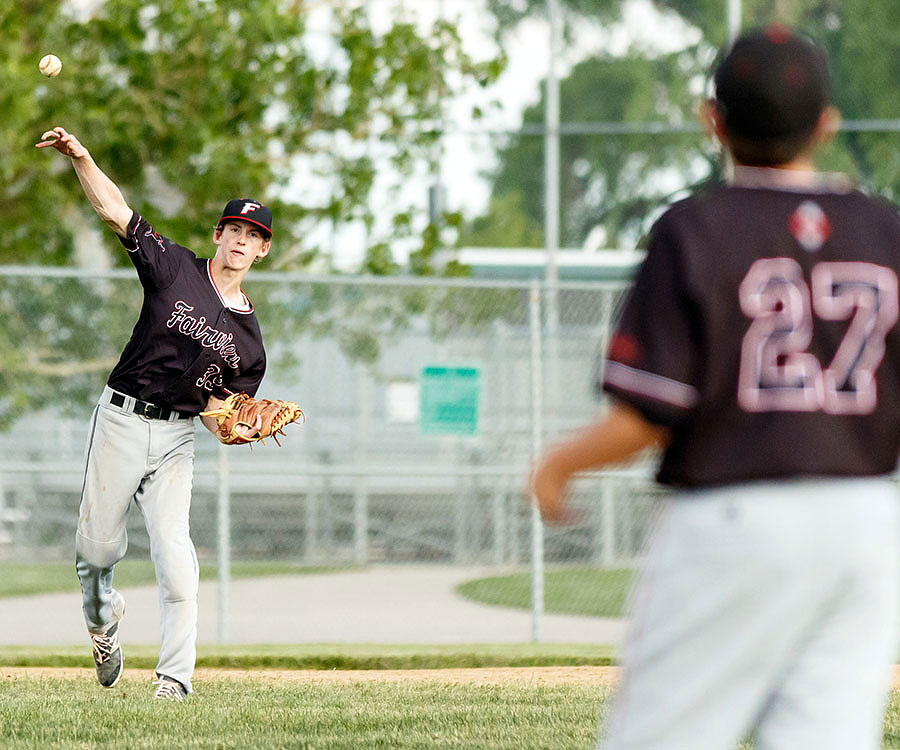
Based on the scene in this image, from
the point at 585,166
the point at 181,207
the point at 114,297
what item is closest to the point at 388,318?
the point at 114,297

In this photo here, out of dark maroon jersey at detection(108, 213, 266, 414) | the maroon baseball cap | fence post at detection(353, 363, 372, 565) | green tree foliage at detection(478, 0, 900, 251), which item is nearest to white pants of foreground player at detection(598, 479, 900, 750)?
the maroon baseball cap

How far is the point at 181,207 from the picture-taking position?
1217 centimetres

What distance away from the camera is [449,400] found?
907 centimetres

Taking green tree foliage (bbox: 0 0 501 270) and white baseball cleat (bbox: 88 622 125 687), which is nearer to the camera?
white baseball cleat (bbox: 88 622 125 687)

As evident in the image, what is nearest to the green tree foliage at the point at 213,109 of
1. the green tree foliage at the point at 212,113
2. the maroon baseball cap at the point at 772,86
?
the green tree foliage at the point at 212,113

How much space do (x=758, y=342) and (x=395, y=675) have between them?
5.44 metres

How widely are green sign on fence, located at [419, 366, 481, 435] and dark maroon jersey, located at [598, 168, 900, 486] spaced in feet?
21.3

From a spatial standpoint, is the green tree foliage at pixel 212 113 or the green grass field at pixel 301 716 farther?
the green tree foliage at pixel 212 113

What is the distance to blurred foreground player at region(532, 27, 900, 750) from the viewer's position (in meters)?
2.42

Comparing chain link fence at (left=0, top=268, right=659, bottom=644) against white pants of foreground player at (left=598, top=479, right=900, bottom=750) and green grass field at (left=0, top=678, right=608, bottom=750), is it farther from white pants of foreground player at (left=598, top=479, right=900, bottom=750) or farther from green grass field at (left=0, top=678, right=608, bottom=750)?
white pants of foreground player at (left=598, top=479, right=900, bottom=750)

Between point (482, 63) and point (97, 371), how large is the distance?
456 cm

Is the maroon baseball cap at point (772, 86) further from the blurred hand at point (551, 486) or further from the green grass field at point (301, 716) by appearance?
the green grass field at point (301, 716)

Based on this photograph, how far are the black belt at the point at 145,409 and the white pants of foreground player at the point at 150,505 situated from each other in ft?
0.07

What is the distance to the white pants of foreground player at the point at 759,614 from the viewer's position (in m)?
2.40
